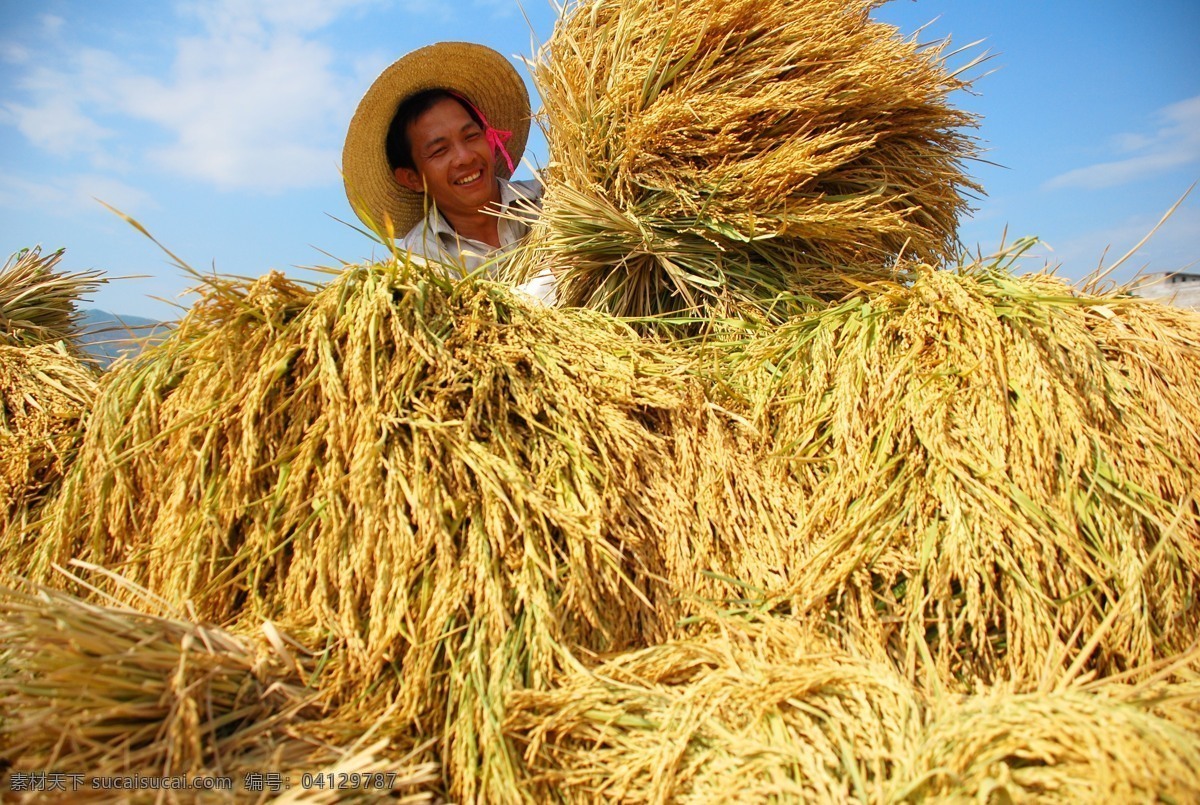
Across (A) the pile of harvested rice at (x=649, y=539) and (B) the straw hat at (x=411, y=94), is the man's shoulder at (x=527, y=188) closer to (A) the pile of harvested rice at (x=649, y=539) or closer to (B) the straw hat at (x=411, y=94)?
(B) the straw hat at (x=411, y=94)

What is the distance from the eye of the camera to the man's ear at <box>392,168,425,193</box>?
2807 millimetres

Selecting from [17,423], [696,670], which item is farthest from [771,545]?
[17,423]

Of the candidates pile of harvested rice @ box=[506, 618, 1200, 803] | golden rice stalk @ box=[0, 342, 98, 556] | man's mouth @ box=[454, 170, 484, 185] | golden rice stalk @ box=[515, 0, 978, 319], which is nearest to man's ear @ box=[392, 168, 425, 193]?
man's mouth @ box=[454, 170, 484, 185]

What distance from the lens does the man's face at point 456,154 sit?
8.46 ft

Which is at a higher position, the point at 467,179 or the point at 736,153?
the point at 467,179

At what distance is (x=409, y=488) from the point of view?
3.85 ft

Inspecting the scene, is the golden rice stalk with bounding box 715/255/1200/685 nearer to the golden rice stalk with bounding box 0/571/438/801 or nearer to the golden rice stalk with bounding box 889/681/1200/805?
the golden rice stalk with bounding box 889/681/1200/805

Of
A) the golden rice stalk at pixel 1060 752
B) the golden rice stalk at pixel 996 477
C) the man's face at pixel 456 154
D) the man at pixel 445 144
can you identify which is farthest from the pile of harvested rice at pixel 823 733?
the man's face at pixel 456 154

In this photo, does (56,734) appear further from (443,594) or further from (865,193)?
(865,193)

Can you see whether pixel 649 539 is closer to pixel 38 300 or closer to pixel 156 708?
pixel 156 708

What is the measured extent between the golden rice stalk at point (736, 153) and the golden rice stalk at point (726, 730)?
92 centimetres

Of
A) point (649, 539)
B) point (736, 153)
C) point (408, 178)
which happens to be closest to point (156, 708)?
point (649, 539)

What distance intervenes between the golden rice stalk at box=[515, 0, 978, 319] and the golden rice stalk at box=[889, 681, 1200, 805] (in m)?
0.99

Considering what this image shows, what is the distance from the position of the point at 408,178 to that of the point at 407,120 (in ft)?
0.74
